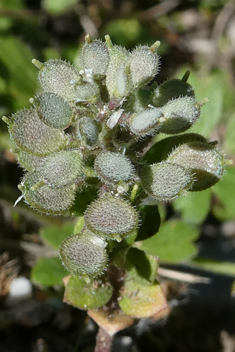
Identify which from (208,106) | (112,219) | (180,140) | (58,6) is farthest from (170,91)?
(58,6)

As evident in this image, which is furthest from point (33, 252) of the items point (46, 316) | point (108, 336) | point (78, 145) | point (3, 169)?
point (78, 145)

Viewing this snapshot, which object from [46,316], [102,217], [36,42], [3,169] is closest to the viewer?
[102,217]

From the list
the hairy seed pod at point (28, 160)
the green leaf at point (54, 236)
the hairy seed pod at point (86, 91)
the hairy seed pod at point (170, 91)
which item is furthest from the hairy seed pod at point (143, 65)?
the green leaf at point (54, 236)

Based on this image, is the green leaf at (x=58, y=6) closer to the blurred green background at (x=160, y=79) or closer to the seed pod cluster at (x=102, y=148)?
the blurred green background at (x=160, y=79)

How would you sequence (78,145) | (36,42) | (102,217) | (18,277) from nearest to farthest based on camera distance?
(102,217), (78,145), (18,277), (36,42)

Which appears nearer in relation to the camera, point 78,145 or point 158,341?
point 78,145

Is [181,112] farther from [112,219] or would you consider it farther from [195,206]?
[195,206]

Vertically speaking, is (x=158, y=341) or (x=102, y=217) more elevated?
(x=102, y=217)

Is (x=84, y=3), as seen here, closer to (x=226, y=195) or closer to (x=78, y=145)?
(x=226, y=195)
